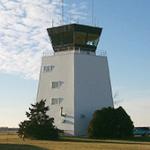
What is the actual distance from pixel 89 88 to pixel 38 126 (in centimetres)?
1053

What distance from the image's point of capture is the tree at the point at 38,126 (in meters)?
58.9

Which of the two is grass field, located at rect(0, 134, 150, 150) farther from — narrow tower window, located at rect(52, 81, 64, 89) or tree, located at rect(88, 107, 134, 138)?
narrow tower window, located at rect(52, 81, 64, 89)

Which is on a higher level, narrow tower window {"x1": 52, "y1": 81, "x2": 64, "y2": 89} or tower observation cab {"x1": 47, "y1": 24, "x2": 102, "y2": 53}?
tower observation cab {"x1": 47, "y1": 24, "x2": 102, "y2": 53}

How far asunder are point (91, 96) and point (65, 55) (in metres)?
6.92

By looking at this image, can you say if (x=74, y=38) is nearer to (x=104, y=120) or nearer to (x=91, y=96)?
(x=91, y=96)

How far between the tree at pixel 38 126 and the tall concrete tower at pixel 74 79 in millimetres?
4516

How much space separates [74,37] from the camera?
68.4 metres

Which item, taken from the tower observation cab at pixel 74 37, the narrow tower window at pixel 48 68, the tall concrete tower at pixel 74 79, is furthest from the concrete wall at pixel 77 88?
the tower observation cab at pixel 74 37

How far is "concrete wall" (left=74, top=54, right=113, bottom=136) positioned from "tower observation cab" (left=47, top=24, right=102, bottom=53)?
85.7 inches

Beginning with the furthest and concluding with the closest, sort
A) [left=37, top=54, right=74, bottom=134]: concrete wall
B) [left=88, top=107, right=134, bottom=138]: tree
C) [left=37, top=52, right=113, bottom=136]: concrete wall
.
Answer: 1. [left=37, top=54, right=74, bottom=134]: concrete wall
2. [left=37, top=52, right=113, bottom=136]: concrete wall
3. [left=88, top=107, right=134, bottom=138]: tree

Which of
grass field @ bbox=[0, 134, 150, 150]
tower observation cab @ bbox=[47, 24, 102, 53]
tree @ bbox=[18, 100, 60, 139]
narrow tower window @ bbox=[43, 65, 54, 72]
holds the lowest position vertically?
grass field @ bbox=[0, 134, 150, 150]

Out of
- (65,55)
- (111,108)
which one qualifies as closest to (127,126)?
(111,108)

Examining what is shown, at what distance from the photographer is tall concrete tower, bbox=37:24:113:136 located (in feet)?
216

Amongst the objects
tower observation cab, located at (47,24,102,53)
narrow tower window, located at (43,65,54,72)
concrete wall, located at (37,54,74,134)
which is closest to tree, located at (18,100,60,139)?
concrete wall, located at (37,54,74,134)
